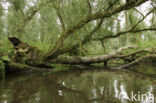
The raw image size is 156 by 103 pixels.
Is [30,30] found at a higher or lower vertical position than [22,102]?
higher

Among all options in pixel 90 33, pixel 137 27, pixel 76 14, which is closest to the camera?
pixel 76 14

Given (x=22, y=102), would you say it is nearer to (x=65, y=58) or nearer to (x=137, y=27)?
(x=65, y=58)

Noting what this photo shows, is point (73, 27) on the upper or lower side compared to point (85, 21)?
lower

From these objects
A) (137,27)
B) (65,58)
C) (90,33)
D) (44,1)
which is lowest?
(65,58)

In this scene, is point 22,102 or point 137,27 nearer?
point 22,102

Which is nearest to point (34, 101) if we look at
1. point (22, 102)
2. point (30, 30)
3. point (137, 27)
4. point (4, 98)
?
point (22, 102)

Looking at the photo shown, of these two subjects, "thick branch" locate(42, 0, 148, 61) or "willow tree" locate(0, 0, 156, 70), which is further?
"willow tree" locate(0, 0, 156, 70)

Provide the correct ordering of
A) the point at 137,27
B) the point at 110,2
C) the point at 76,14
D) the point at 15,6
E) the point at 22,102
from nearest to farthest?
the point at 22,102
the point at 110,2
the point at 76,14
the point at 137,27
the point at 15,6

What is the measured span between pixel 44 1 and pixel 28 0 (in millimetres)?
3075

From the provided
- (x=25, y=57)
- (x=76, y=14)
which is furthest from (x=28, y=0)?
(x=25, y=57)

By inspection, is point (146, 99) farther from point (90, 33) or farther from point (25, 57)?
point (90, 33)

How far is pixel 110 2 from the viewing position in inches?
236

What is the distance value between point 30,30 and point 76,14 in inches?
853

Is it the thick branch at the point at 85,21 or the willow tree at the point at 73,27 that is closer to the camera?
the thick branch at the point at 85,21
